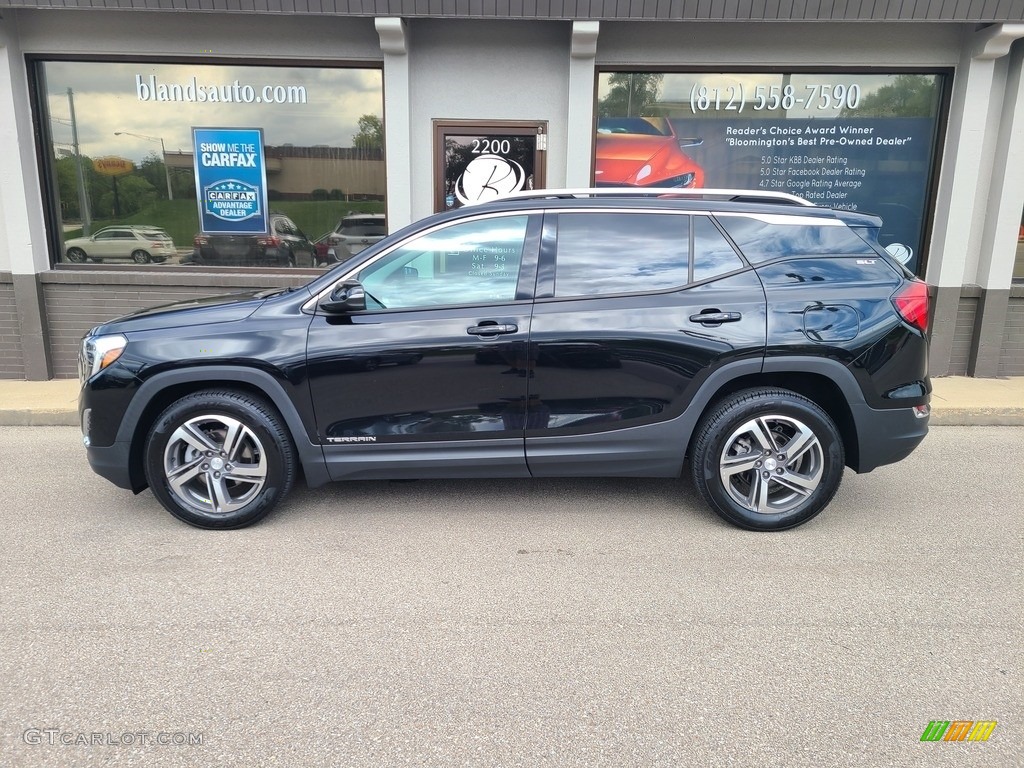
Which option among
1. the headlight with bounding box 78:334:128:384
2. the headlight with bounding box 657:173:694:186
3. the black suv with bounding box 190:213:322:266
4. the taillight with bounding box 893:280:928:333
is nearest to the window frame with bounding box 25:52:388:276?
the black suv with bounding box 190:213:322:266

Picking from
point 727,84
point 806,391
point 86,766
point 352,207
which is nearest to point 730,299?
point 806,391

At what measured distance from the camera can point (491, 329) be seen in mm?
3865

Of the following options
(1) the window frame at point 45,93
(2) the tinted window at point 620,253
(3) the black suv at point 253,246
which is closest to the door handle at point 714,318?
(2) the tinted window at point 620,253

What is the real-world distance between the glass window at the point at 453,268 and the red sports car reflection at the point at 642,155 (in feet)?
13.3

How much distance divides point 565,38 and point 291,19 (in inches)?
110

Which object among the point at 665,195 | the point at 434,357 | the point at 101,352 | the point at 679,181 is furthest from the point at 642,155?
the point at 101,352

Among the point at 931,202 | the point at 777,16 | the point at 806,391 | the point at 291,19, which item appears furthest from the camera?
the point at 931,202

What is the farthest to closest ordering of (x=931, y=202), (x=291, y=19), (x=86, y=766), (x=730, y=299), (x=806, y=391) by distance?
(x=931, y=202) → (x=291, y=19) → (x=806, y=391) → (x=730, y=299) → (x=86, y=766)

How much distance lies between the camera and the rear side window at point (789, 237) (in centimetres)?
403

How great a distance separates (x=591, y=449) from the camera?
13.2 feet

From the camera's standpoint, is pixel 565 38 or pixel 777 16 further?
pixel 565 38

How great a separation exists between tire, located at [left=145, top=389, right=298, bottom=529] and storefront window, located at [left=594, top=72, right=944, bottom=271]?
510cm

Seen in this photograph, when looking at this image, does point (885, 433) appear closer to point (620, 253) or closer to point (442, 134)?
point (620, 253)

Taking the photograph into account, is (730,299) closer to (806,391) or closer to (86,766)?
(806,391)
